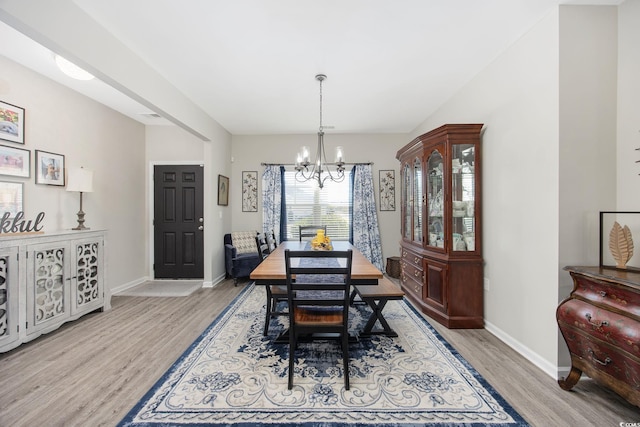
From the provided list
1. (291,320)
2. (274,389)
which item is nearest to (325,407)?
(274,389)

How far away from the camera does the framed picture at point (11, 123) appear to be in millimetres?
2490

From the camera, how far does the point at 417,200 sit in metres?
3.33

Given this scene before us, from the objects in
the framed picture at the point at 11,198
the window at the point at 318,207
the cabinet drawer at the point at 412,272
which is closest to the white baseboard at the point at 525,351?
the cabinet drawer at the point at 412,272

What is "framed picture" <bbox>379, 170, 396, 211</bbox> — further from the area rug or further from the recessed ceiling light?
the recessed ceiling light

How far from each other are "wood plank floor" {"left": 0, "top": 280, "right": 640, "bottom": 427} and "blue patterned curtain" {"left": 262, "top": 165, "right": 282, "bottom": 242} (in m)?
2.21

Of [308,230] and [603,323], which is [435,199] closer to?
[603,323]

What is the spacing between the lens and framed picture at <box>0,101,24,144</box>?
2.49 metres

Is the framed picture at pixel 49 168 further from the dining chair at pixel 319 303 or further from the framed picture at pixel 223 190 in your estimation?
the dining chair at pixel 319 303

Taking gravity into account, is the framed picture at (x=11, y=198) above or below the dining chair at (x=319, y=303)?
above

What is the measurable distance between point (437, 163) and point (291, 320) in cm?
231

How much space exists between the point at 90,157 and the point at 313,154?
3.37m

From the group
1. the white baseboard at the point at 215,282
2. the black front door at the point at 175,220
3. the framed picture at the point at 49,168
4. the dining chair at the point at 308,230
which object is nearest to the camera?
the framed picture at the point at 49,168

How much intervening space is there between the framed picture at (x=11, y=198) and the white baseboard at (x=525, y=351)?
4906 millimetres

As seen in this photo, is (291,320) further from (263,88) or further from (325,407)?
(263,88)
